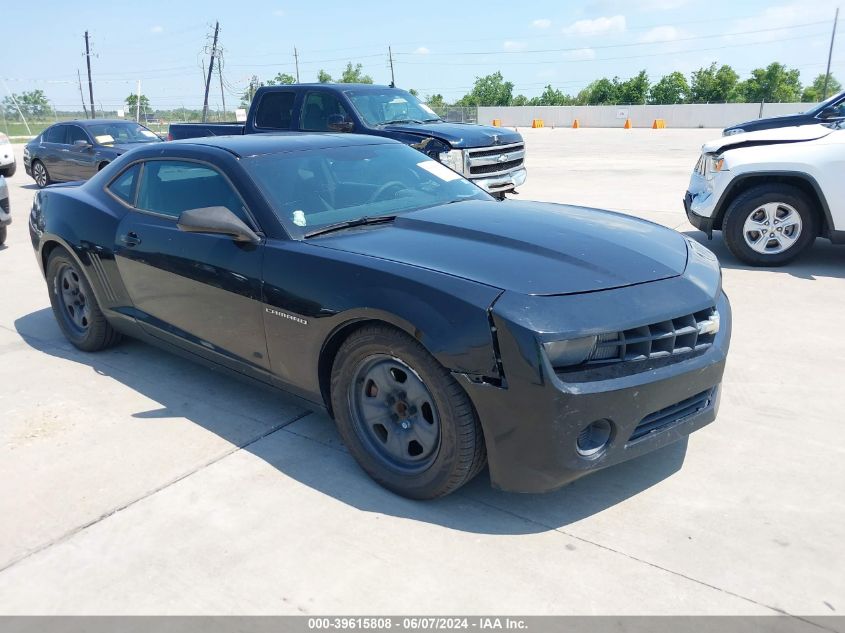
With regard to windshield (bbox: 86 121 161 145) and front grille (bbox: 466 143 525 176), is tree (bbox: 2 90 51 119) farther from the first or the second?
front grille (bbox: 466 143 525 176)

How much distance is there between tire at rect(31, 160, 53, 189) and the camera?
48.7 feet

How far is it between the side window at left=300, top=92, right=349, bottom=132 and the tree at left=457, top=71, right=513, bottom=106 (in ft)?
296

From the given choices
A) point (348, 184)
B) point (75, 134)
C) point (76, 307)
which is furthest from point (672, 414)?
point (75, 134)

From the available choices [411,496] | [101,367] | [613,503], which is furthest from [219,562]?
[101,367]

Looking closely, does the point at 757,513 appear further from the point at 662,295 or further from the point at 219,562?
the point at 219,562

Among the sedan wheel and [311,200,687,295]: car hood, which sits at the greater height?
[311,200,687,295]: car hood

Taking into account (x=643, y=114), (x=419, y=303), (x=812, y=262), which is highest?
(x=643, y=114)

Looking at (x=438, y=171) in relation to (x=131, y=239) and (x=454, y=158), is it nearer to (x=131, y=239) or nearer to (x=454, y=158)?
(x=131, y=239)

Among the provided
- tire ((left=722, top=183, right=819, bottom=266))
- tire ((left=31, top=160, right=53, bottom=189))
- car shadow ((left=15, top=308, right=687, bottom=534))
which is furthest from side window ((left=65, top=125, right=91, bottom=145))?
tire ((left=722, top=183, right=819, bottom=266))

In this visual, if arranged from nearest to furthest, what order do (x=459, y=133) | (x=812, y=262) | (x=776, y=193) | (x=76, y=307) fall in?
1. (x=76, y=307)
2. (x=776, y=193)
3. (x=812, y=262)
4. (x=459, y=133)

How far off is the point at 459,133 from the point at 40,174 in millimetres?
10190

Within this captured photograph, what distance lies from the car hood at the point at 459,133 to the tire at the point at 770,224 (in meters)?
3.80

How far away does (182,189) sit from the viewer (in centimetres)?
416

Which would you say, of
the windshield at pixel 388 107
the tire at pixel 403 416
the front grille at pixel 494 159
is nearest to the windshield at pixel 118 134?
the windshield at pixel 388 107
